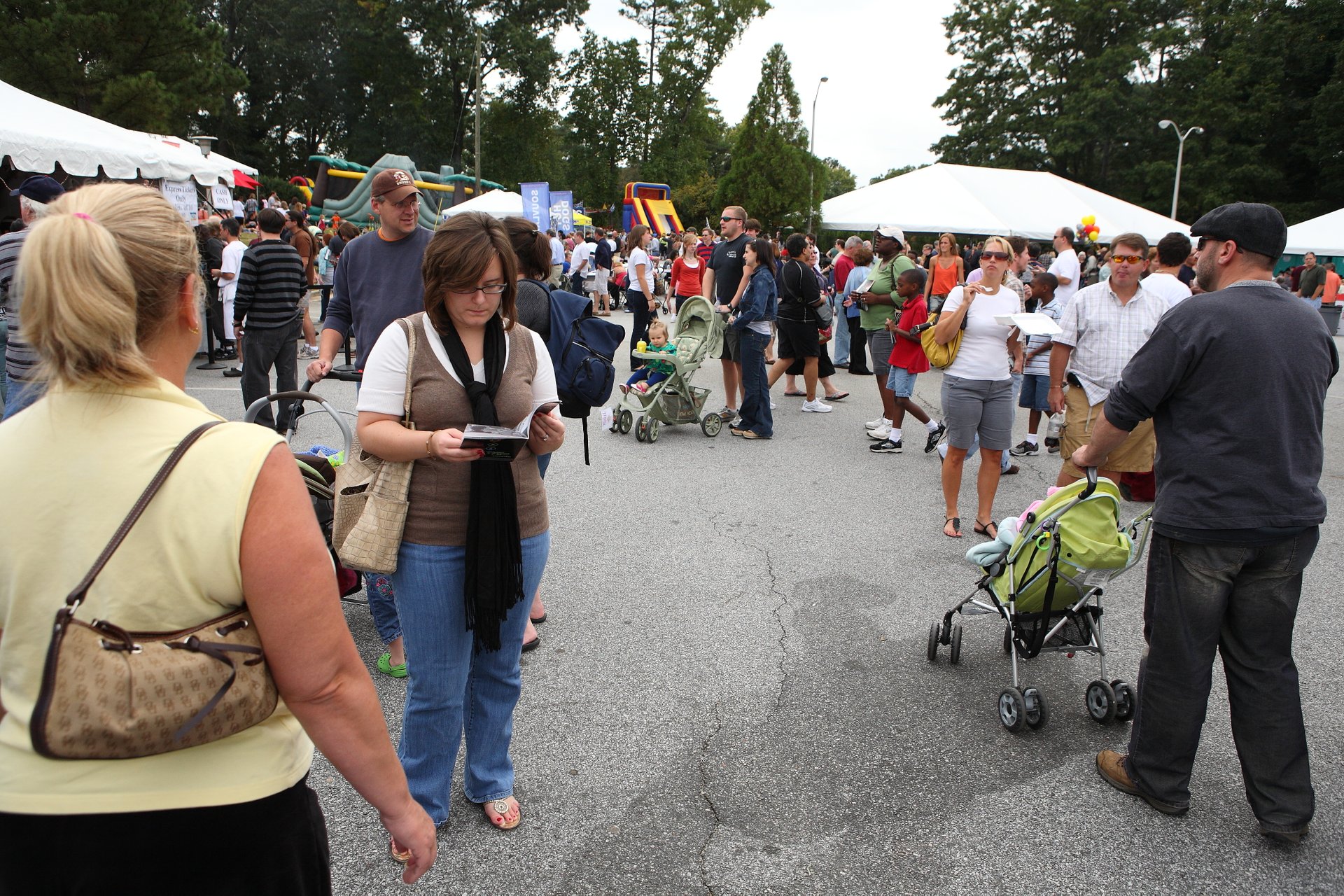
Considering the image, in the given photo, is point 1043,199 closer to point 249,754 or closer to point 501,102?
point 249,754

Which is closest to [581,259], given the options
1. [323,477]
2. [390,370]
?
[323,477]

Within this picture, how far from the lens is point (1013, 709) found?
3500 millimetres

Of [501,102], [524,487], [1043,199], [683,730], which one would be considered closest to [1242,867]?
[683,730]

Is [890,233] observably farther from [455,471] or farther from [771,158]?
[771,158]

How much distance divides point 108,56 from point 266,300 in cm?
1940

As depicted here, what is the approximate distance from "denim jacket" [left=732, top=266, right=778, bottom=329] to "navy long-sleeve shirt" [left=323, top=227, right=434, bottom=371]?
456cm

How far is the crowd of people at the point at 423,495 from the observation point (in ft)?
3.99

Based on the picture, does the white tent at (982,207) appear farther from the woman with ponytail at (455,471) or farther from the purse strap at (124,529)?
the purse strap at (124,529)

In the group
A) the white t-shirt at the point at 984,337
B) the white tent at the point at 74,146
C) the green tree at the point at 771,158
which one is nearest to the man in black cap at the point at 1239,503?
the white t-shirt at the point at 984,337

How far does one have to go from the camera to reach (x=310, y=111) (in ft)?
164

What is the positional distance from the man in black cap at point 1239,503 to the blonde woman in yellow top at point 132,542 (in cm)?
274

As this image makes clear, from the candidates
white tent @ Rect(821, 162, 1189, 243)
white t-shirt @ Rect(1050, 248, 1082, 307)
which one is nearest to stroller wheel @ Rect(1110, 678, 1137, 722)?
white t-shirt @ Rect(1050, 248, 1082, 307)

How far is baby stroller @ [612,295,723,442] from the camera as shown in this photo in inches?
338

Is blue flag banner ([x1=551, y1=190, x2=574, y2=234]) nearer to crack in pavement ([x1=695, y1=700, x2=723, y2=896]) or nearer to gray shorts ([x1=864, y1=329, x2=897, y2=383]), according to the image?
gray shorts ([x1=864, y1=329, x2=897, y2=383])
